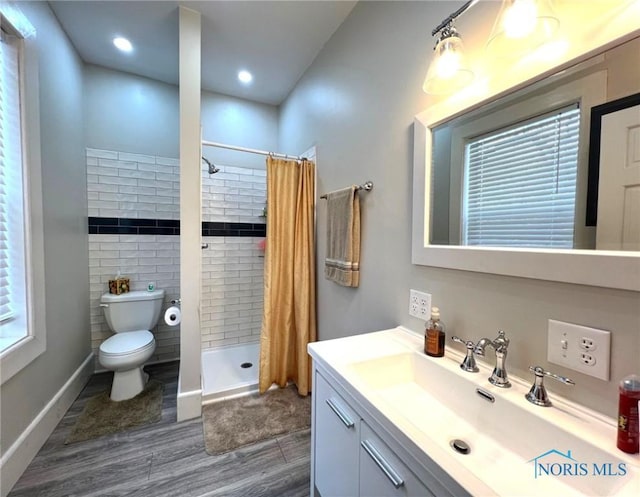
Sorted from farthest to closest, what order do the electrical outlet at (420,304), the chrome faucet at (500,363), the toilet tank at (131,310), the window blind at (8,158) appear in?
the toilet tank at (131,310) < the window blind at (8,158) < the electrical outlet at (420,304) < the chrome faucet at (500,363)

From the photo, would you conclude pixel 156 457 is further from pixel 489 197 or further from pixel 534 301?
pixel 489 197

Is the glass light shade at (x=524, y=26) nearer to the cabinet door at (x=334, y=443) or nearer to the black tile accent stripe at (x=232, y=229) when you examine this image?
the cabinet door at (x=334, y=443)

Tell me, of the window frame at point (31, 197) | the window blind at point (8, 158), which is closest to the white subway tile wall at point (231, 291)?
the window frame at point (31, 197)

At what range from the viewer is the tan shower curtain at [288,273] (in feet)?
6.75

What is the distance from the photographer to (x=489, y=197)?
98 cm

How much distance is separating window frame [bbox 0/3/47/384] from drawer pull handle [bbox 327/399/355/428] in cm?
162

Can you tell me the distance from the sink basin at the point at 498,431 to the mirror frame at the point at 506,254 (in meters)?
0.35

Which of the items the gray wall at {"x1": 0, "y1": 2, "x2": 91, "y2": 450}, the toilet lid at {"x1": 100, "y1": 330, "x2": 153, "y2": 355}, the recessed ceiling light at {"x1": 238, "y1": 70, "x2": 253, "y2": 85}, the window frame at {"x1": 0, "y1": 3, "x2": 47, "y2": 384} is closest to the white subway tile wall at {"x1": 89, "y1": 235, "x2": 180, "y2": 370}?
the gray wall at {"x1": 0, "y1": 2, "x2": 91, "y2": 450}

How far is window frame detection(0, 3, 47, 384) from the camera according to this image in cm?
142

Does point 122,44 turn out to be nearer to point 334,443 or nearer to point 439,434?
point 334,443

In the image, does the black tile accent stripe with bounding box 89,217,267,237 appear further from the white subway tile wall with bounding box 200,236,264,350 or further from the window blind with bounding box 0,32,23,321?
the window blind with bounding box 0,32,23,321

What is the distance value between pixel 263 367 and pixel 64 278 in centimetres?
156

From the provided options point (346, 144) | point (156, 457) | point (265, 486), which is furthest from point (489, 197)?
point (156, 457)

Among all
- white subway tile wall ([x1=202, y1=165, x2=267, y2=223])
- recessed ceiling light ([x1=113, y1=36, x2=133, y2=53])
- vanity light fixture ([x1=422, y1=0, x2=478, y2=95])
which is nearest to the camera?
vanity light fixture ([x1=422, y1=0, x2=478, y2=95])
